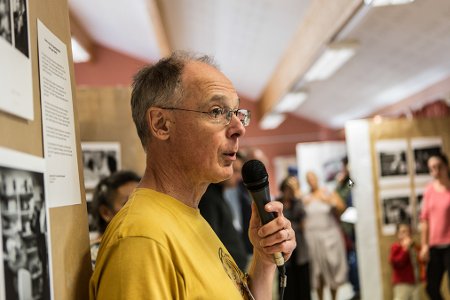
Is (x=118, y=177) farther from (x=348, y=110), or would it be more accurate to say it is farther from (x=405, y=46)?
(x=348, y=110)

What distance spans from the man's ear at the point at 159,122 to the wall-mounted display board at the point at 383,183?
3.86m

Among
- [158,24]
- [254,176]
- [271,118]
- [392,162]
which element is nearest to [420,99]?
[392,162]

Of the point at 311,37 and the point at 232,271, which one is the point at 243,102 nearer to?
the point at 311,37

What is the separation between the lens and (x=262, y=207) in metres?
1.21

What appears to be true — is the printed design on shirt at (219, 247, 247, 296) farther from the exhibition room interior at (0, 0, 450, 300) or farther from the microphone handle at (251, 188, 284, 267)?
the exhibition room interior at (0, 0, 450, 300)

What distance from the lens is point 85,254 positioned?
1.12 m

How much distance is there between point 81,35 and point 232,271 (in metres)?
7.60

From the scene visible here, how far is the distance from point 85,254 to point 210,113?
42 centimetres

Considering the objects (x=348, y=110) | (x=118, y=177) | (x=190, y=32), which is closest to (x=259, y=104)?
(x=348, y=110)

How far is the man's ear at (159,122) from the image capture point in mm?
1164

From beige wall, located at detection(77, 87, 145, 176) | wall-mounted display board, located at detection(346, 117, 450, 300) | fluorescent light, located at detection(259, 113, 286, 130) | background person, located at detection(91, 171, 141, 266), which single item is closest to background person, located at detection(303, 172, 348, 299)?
wall-mounted display board, located at detection(346, 117, 450, 300)

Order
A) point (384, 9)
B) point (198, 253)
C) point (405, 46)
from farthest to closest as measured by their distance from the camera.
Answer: point (405, 46)
point (384, 9)
point (198, 253)

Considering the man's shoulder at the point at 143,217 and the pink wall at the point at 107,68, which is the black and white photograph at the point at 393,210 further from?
the pink wall at the point at 107,68

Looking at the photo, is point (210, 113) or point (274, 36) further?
point (274, 36)
